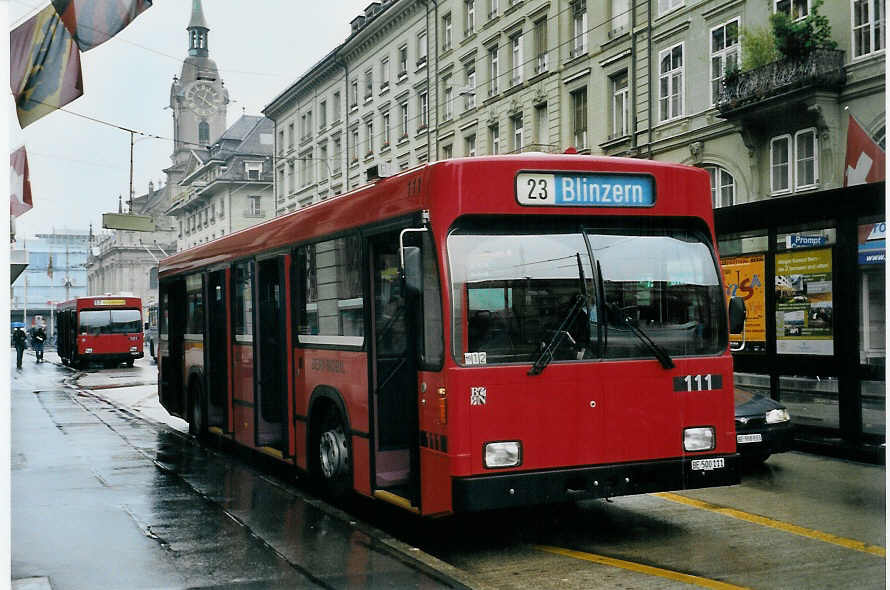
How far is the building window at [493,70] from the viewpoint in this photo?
116ft

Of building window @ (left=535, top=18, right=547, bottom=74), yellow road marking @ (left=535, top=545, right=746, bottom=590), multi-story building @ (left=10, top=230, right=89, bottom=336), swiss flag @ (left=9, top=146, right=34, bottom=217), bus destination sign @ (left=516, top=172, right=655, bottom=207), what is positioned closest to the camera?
yellow road marking @ (left=535, top=545, right=746, bottom=590)

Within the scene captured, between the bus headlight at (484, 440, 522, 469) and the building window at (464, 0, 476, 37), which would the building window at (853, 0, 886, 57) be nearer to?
the bus headlight at (484, 440, 522, 469)

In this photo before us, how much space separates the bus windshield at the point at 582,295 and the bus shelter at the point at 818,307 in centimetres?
478

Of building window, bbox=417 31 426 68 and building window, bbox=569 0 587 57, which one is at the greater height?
building window, bbox=417 31 426 68

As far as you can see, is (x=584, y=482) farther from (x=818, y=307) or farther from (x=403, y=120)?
(x=403, y=120)

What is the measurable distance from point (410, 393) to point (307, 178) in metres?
32.3

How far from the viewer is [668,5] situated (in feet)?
91.7

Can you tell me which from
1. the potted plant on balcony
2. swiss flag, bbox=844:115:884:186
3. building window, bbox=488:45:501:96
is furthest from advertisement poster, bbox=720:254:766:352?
building window, bbox=488:45:501:96

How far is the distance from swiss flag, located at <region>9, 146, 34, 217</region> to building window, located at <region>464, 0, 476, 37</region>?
28060mm

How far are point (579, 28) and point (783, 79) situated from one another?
10309mm

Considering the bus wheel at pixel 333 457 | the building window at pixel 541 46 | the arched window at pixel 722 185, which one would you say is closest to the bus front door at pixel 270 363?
the bus wheel at pixel 333 457

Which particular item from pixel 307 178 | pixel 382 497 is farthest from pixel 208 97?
pixel 382 497

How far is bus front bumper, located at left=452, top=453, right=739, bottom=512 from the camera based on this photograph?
22.2 feet

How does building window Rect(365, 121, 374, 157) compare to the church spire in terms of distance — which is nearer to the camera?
the church spire
